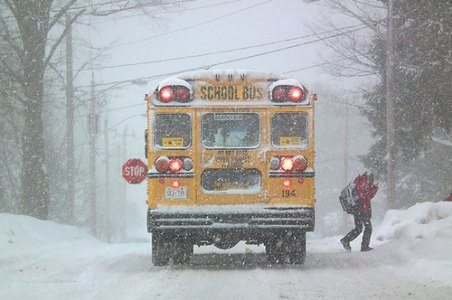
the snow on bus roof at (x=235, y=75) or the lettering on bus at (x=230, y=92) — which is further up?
the snow on bus roof at (x=235, y=75)

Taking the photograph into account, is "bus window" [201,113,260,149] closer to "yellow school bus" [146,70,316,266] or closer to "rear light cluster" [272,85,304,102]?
"yellow school bus" [146,70,316,266]

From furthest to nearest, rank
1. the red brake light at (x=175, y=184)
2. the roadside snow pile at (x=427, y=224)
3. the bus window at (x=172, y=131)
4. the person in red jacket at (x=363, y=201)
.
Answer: the person in red jacket at (x=363, y=201) → the roadside snow pile at (x=427, y=224) → the bus window at (x=172, y=131) → the red brake light at (x=175, y=184)

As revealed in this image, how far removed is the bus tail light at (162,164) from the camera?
32.9 feet

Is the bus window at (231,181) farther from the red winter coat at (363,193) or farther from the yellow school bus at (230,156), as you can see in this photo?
the red winter coat at (363,193)

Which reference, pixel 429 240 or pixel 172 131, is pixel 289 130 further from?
pixel 429 240

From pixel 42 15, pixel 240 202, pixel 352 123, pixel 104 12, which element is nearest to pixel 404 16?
pixel 104 12

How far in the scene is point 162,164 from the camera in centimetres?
Result: 1003

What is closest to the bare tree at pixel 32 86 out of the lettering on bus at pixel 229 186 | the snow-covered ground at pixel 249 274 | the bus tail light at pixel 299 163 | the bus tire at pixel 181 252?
the snow-covered ground at pixel 249 274

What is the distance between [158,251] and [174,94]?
7.71 feet

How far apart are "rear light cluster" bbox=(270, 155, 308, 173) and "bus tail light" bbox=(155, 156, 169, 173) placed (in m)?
1.49

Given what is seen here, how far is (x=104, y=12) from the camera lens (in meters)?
25.0

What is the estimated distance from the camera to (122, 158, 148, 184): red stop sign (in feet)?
58.2

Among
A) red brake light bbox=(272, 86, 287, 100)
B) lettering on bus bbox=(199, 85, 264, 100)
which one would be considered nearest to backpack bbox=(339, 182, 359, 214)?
red brake light bbox=(272, 86, 287, 100)

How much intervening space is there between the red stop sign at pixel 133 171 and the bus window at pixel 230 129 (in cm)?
765
